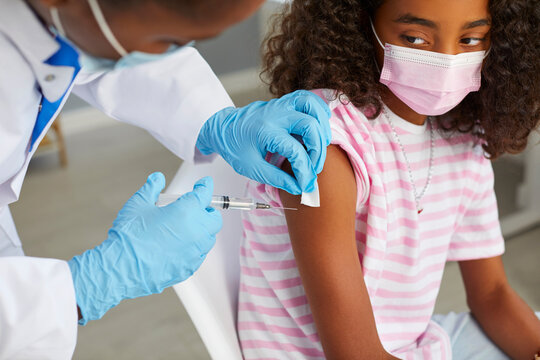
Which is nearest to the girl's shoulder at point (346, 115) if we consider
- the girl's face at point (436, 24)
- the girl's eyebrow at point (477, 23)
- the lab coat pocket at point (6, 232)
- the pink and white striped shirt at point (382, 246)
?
the pink and white striped shirt at point (382, 246)

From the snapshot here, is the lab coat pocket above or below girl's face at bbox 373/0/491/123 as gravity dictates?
below

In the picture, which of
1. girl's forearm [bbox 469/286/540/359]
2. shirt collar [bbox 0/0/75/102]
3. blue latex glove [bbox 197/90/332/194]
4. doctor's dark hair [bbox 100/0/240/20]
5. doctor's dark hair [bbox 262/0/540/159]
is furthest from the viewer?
girl's forearm [bbox 469/286/540/359]

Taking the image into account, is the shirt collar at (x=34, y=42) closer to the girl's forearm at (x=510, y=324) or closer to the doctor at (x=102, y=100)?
the doctor at (x=102, y=100)

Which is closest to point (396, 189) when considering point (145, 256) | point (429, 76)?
point (429, 76)

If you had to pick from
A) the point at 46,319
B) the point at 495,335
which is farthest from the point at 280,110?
the point at 495,335

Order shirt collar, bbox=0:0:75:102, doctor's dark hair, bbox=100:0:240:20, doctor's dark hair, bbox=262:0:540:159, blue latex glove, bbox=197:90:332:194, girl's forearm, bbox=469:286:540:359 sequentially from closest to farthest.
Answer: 1. doctor's dark hair, bbox=100:0:240:20
2. shirt collar, bbox=0:0:75:102
3. blue latex glove, bbox=197:90:332:194
4. doctor's dark hair, bbox=262:0:540:159
5. girl's forearm, bbox=469:286:540:359

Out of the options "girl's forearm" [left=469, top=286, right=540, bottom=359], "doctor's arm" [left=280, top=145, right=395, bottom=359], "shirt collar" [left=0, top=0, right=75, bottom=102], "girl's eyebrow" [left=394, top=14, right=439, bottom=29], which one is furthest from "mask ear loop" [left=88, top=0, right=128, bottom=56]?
"girl's forearm" [left=469, top=286, right=540, bottom=359]

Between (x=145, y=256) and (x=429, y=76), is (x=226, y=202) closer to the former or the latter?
(x=145, y=256)

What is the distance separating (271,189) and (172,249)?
25 cm

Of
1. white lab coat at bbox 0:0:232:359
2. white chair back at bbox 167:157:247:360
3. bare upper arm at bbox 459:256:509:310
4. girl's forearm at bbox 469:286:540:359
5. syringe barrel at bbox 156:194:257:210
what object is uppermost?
white lab coat at bbox 0:0:232:359

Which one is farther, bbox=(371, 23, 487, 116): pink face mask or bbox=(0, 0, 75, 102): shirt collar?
bbox=(371, 23, 487, 116): pink face mask

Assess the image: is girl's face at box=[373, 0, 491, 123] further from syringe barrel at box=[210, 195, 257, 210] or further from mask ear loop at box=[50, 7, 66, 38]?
mask ear loop at box=[50, 7, 66, 38]

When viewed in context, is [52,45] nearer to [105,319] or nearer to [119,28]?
[119,28]

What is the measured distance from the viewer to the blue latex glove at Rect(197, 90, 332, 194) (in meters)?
0.98
